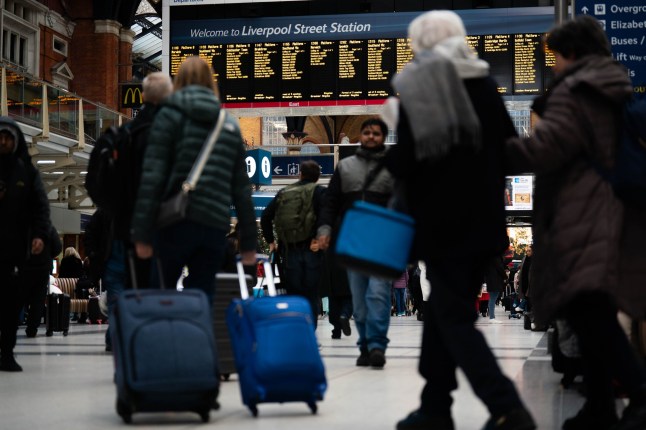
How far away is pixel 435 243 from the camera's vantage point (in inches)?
163

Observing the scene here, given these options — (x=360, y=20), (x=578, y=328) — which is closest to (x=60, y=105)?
(x=360, y=20)

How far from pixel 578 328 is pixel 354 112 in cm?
1959

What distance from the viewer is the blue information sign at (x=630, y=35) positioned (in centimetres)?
1093

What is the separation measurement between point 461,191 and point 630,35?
7450 mm

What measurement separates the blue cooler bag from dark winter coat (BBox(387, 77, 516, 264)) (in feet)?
0.20

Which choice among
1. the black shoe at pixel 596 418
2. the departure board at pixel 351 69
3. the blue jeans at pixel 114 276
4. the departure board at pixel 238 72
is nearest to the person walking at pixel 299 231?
the blue jeans at pixel 114 276

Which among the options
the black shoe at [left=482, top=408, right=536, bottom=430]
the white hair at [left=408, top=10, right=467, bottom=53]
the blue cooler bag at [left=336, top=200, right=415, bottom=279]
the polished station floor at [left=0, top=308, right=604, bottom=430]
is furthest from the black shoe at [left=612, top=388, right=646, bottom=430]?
the white hair at [left=408, top=10, right=467, bottom=53]

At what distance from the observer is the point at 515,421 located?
3885 mm

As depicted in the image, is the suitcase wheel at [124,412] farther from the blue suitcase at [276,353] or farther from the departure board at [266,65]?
the departure board at [266,65]

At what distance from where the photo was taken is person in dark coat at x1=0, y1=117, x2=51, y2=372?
7863 millimetres

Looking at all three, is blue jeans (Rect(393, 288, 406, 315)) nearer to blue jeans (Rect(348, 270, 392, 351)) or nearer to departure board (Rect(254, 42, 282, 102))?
departure board (Rect(254, 42, 282, 102))

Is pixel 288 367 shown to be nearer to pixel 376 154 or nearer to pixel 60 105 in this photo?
pixel 376 154

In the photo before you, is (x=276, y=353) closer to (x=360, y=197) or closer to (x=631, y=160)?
(x=631, y=160)

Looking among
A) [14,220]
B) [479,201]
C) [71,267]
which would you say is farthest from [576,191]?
[71,267]
